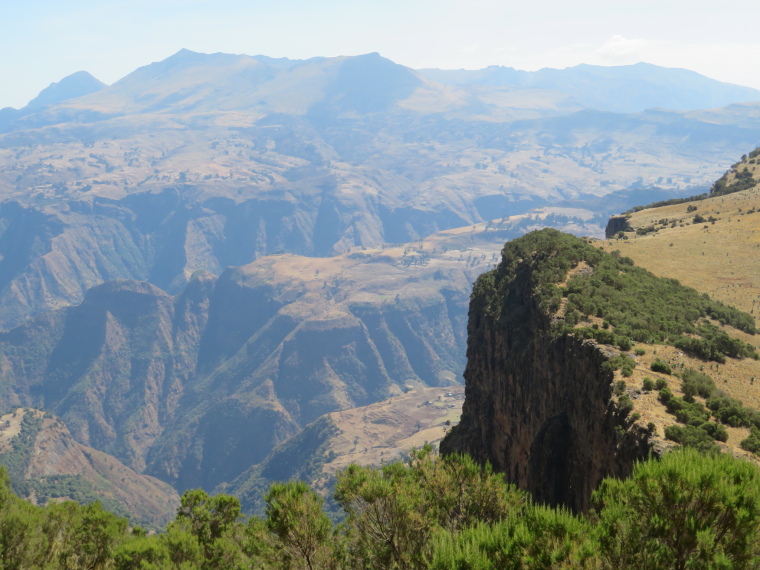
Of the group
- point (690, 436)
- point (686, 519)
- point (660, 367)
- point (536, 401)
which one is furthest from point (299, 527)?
point (536, 401)

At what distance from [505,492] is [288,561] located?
12724 mm

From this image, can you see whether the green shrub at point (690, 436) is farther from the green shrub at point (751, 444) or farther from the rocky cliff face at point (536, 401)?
the green shrub at point (751, 444)

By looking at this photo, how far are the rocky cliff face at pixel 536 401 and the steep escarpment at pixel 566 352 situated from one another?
115 millimetres

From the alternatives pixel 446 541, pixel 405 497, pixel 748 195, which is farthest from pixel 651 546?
pixel 748 195

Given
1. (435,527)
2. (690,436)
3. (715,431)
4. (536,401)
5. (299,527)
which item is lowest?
(536,401)

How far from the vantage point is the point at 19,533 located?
5072cm

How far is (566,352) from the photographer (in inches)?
2356

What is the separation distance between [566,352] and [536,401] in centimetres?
861

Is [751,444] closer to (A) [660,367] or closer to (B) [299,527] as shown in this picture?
(A) [660,367]

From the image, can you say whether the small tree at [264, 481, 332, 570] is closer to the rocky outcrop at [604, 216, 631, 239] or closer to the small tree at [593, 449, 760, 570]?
the small tree at [593, 449, 760, 570]

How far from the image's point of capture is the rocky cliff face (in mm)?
49812

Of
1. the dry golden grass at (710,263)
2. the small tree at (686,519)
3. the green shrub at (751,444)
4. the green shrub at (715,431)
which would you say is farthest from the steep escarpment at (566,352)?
the small tree at (686,519)

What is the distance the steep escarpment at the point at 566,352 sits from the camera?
5100 centimetres

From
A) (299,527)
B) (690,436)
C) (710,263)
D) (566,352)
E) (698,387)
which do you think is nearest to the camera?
(299,527)
